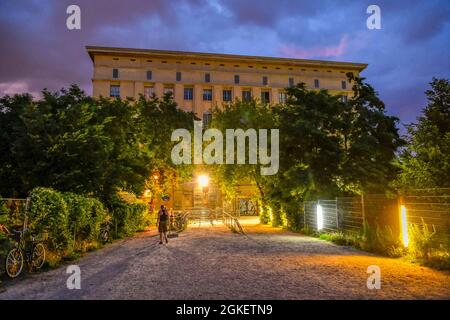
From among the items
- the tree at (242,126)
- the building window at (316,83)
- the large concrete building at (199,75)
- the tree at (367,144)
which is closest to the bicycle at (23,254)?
the tree at (367,144)

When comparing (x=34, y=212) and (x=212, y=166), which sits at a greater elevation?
(x=212, y=166)

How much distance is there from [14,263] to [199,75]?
4918cm

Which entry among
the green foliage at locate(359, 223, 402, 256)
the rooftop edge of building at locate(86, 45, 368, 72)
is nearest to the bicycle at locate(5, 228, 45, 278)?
the green foliage at locate(359, 223, 402, 256)

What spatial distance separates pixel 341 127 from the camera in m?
20.0

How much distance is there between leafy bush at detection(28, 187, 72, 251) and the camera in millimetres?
10078

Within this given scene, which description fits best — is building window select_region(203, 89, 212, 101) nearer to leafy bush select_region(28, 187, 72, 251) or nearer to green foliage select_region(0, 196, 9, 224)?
leafy bush select_region(28, 187, 72, 251)

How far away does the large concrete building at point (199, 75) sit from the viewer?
52.4 meters

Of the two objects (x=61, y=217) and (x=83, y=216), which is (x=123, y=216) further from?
(x=61, y=217)

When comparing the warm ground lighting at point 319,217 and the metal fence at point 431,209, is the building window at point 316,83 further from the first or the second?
the metal fence at point 431,209

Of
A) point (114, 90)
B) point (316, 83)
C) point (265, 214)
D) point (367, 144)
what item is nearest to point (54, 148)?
point (367, 144)

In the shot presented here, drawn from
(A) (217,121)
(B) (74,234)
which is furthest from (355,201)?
(A) (217,121)
